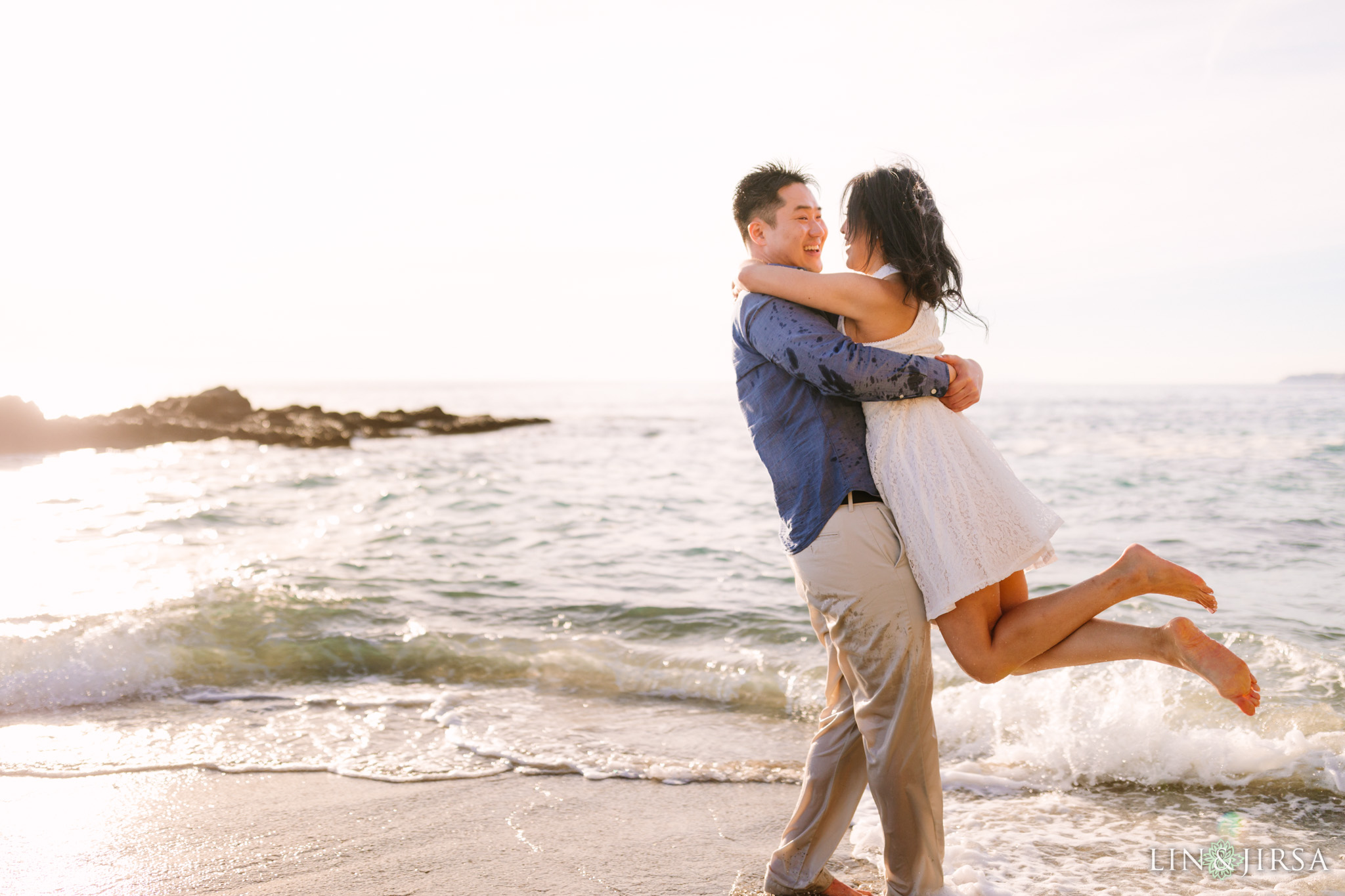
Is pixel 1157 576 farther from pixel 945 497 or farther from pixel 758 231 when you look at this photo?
pixel 758 231

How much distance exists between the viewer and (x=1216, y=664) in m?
2.83

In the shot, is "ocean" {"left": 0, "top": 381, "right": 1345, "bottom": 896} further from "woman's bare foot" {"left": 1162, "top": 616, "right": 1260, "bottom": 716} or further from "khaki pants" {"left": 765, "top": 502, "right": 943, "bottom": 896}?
"woman's bare foot" {"left": 1162, "top": 616, "right": 1260, "bottom": 716}

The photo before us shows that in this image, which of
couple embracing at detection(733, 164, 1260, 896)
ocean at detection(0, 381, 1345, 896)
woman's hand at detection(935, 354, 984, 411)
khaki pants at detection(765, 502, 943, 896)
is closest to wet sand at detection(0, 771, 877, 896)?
ocean at detection(0, 381, 1345, 896)

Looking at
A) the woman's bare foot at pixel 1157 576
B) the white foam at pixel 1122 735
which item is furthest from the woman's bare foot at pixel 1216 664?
the white foam at pixel 1122 735

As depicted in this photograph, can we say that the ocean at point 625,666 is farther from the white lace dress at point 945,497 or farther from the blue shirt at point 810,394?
the blue shirt at point 810,394

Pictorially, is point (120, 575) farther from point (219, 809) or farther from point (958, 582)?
point (958, 582)

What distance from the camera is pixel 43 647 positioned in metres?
6.07

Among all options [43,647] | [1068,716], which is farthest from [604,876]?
[43,647]

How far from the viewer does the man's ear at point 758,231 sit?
3.07m

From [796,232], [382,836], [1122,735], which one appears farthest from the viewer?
[1122,735]

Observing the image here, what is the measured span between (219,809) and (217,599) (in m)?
3.90

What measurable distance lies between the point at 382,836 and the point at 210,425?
24.5 metres

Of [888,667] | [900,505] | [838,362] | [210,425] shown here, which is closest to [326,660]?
[888,667]

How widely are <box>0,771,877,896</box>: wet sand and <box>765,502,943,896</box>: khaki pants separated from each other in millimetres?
672
